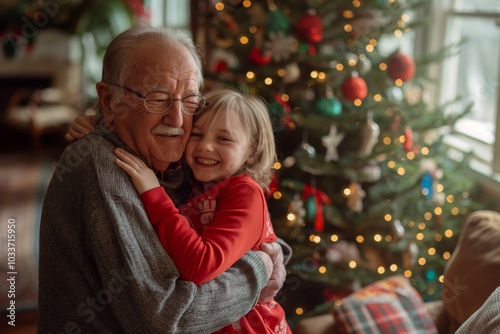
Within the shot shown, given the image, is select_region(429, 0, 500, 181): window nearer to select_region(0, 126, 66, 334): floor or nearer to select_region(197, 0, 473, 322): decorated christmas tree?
select_region(197, 0, 473, 322): decorated christmas tree

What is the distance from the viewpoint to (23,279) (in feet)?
13.1

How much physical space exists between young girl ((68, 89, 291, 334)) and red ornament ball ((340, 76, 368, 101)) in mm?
1030

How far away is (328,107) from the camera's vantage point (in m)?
2.72

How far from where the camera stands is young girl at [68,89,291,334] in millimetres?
1361

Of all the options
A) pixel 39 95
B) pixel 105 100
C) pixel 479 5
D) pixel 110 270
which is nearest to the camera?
pixel 110 270

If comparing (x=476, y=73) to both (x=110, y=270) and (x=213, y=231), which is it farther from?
(x=110, y=270)

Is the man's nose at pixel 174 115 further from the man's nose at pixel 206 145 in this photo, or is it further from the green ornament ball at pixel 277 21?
the green ornament ball at pixel 277 21

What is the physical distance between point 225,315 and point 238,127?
51 centimetres

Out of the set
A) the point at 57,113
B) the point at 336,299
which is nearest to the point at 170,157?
the point at 336,299

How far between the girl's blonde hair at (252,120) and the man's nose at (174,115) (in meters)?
0.13

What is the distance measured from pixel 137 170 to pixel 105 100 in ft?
0.77

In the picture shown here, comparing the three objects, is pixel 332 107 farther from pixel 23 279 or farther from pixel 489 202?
pixel 23 279

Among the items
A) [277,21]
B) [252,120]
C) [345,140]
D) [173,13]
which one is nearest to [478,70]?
[345,140]

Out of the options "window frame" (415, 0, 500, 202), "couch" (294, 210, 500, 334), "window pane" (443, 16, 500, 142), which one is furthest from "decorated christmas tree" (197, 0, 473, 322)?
"couch" (294, 210, 500, 334)
